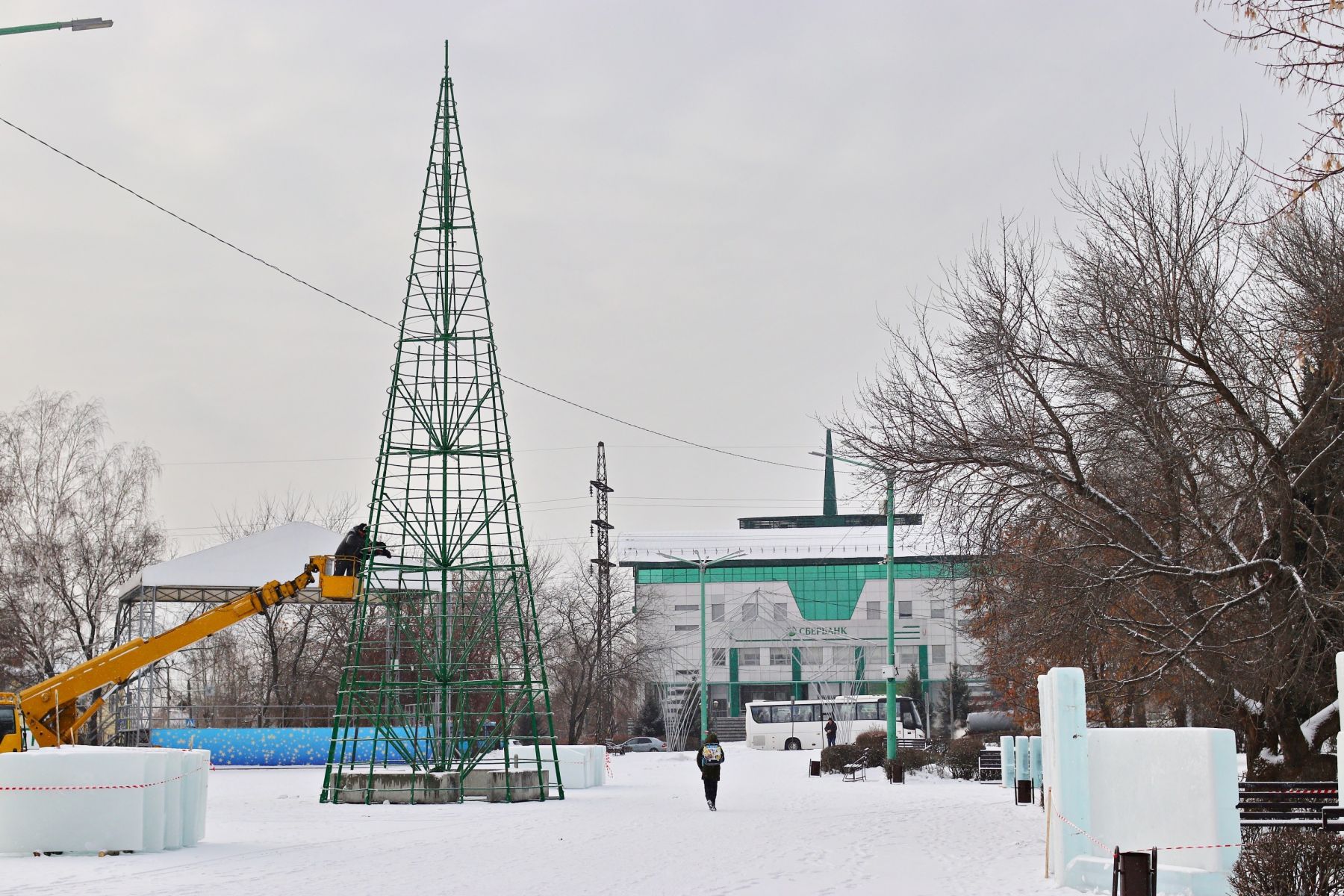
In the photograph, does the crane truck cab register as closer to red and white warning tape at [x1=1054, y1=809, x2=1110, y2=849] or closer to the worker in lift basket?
the worker in lift basket

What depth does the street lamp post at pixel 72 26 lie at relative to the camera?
1277 centimetres

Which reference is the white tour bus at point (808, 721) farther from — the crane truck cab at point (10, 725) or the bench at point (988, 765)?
the crane truck cab at point (10, 725)

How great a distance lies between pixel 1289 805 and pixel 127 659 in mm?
21195

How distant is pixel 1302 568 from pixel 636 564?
85.9 m

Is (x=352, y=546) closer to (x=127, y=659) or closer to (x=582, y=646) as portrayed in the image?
(x=127, y=659)

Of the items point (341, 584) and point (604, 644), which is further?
point (604, 644)

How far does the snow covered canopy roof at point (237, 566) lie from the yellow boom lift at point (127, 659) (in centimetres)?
1403

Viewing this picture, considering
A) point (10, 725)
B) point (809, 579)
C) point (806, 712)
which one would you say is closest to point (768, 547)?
point (809, 579)

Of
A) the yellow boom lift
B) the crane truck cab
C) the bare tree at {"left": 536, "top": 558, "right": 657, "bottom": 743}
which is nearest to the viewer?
the crane truck cab

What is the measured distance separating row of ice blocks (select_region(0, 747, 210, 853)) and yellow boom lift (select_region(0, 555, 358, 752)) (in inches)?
376

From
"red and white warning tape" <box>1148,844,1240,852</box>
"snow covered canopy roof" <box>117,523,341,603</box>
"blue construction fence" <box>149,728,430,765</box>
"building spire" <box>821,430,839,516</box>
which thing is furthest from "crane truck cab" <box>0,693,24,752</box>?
"building spire" <box>821,430,839,516</box>

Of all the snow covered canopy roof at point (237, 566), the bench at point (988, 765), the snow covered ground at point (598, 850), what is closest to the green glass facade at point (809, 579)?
the snow covered canopy roof at point (237, 566)

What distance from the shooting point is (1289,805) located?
14.9m

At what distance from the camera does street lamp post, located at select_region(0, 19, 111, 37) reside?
41.9 ft
